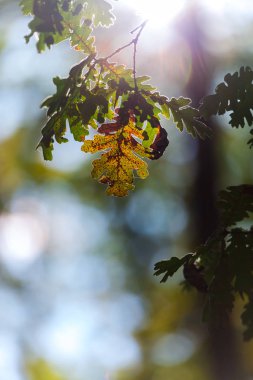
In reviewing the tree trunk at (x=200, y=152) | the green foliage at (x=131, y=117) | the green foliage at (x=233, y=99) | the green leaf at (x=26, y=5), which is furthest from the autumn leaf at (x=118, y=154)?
the tree trunk at (x=200, y=152)

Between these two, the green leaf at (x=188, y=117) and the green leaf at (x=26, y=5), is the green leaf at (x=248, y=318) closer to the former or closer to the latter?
the green leaf at (x=188, y=117)

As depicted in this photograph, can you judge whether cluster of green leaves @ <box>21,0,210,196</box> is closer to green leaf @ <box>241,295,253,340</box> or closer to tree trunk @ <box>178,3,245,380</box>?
green leaf @ <box>241,295,253,340</box>

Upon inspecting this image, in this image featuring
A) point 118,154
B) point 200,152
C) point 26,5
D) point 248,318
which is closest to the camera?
point 26,5

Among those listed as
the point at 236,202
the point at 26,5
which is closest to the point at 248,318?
the point at 236,202

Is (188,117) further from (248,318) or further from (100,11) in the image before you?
(248,318)

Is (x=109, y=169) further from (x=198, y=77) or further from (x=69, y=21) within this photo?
(x=198, y=77)
